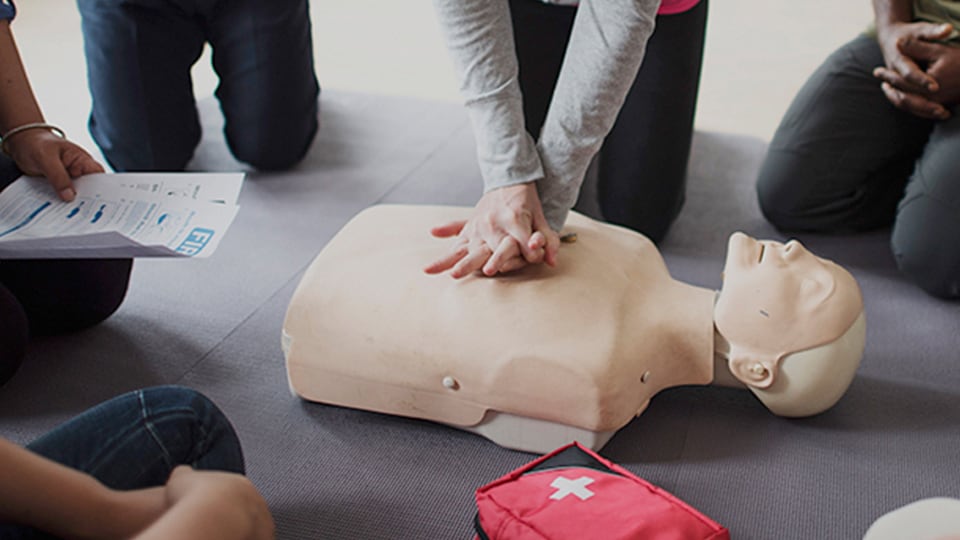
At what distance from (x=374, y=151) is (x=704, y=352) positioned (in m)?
1.13

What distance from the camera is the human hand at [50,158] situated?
1.24m

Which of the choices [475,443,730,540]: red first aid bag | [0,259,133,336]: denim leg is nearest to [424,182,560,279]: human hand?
[475,443,730,540]: red first aid bag

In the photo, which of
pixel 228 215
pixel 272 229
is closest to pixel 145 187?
pixel 228 215

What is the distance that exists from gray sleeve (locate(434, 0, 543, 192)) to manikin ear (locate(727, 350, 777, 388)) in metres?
0.38

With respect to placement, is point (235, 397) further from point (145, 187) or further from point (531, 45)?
point (531, 45)

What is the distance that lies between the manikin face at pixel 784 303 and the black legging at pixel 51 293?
0.94 m

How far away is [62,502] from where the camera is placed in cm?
64

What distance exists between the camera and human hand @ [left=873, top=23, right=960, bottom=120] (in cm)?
148

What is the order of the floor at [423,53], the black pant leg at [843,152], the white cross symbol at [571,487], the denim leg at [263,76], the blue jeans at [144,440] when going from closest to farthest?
1. the blue jeans at [144,440]
2. the white cross symbol at [571,487]
3. the black pant leg at [843,152]
4. the denim leg at [263,76]
5. the floor at [423,53]

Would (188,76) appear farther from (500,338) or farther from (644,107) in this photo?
(500,338)

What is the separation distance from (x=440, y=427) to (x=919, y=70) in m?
1.08

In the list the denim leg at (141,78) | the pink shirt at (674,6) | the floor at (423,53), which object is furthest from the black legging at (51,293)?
the pink shirt at (674,6)

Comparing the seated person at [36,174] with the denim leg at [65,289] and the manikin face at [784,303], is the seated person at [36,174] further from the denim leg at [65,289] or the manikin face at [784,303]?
the manikin face at [784,303]

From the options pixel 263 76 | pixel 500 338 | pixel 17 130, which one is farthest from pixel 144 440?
pixel 263 76
